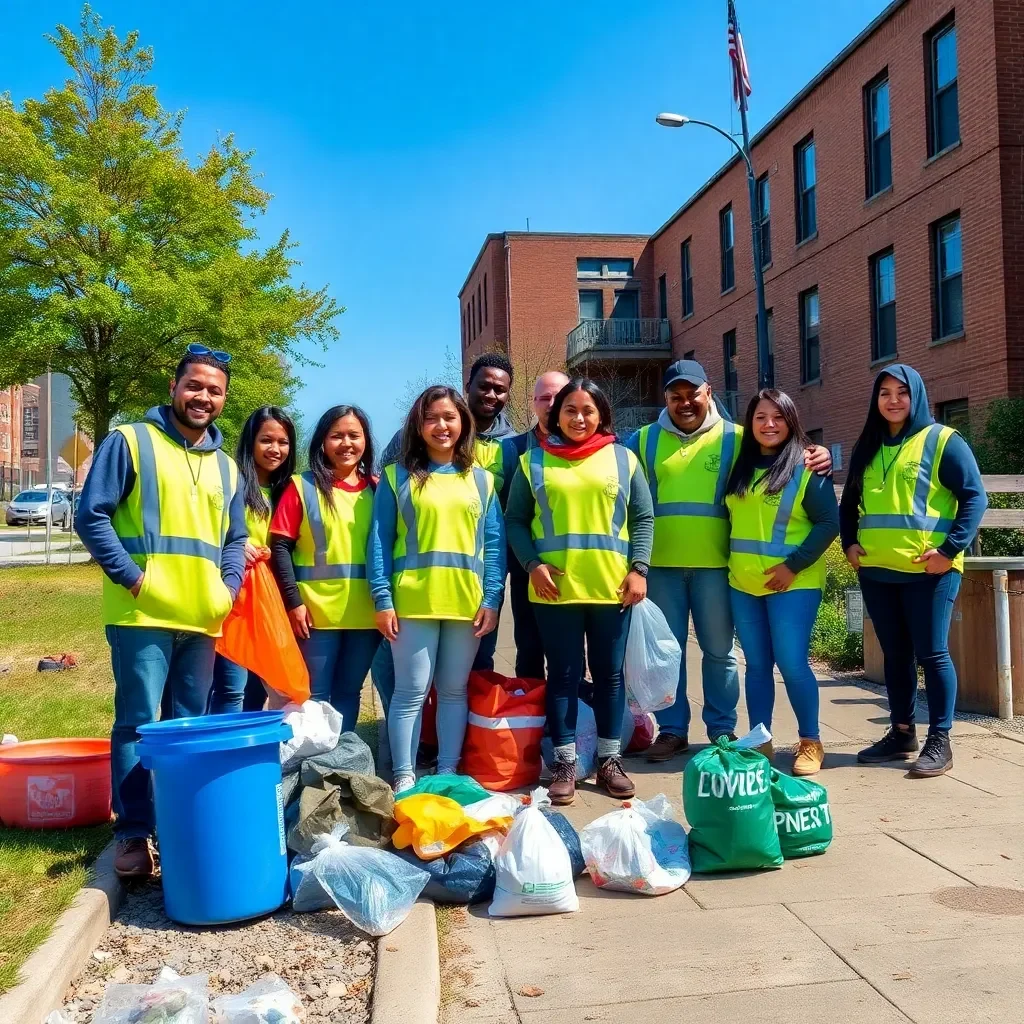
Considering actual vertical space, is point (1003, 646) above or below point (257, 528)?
below

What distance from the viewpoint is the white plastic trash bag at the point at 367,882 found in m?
3.74

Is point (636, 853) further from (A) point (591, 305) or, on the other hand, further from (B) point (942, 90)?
(A) point (591, 305)

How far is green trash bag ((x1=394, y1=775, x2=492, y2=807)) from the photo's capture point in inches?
174

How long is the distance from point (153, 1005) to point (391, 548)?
251 cm

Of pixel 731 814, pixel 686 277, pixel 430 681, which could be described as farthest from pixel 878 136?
pixel 731 814

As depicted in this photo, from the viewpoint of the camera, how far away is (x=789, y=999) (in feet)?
10.4

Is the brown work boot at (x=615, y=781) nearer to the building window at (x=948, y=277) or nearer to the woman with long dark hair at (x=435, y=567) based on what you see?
the woman with long dark hair at (x=435, y=567)

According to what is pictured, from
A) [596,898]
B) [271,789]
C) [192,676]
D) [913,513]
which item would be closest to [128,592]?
[192,676]

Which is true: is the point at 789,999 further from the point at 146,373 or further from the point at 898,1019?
the point at 146,373

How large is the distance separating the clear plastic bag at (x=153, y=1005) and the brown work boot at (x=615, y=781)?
99.6 inches

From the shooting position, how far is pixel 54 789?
189 inches

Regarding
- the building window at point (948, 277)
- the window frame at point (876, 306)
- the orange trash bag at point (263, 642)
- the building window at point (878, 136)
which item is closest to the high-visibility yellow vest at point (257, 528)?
the orange trash bag at point (263, 642)

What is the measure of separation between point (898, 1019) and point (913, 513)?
3051mm

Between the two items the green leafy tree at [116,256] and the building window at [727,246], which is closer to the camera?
the green leafy tree at [116,256]
